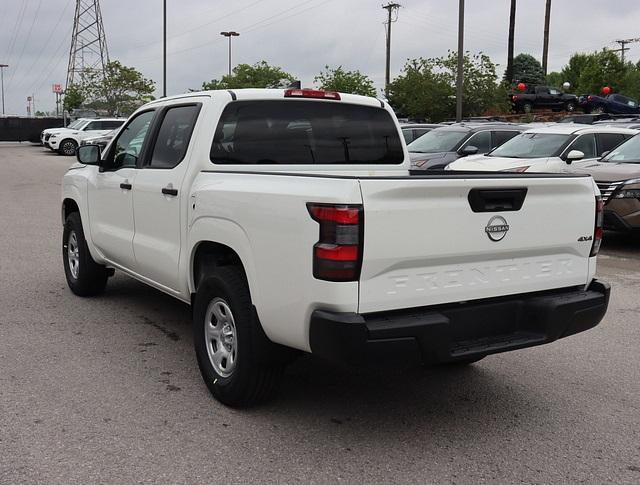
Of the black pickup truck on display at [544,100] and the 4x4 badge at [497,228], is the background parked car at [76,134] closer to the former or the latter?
the black pickup truck on display at [544,100]

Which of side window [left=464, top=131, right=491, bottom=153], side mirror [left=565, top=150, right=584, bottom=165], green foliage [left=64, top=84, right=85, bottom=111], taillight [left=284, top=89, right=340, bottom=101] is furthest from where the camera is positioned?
green foliage [left=64, top=84, right=85, bottom=111]

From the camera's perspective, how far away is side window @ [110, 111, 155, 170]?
586cm

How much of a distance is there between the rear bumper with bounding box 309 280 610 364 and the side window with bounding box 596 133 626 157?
378 inches

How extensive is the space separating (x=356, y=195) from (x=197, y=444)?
154 cm

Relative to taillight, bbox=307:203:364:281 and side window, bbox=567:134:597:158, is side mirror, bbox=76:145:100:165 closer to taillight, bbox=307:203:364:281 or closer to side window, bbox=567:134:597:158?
taillight, bbox=307:203:364:281

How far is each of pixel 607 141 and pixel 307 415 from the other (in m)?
10.7

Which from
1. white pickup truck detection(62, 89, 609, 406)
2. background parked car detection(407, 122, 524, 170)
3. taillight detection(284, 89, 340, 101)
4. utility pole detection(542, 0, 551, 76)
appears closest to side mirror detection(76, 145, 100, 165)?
white pickup truck detection(62, 89, 609, 406)

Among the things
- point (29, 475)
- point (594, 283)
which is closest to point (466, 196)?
point (594, 283)

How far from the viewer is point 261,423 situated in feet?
13.8

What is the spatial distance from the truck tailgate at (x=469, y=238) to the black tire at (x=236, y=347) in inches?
31.1

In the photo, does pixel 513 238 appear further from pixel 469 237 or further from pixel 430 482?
pixel 430 482

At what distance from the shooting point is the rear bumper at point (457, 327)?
355 centimetres

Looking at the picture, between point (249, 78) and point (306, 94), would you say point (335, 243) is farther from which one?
point (249, 78)

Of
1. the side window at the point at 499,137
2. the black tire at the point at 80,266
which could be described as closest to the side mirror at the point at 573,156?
the side window at the point at 499,137
